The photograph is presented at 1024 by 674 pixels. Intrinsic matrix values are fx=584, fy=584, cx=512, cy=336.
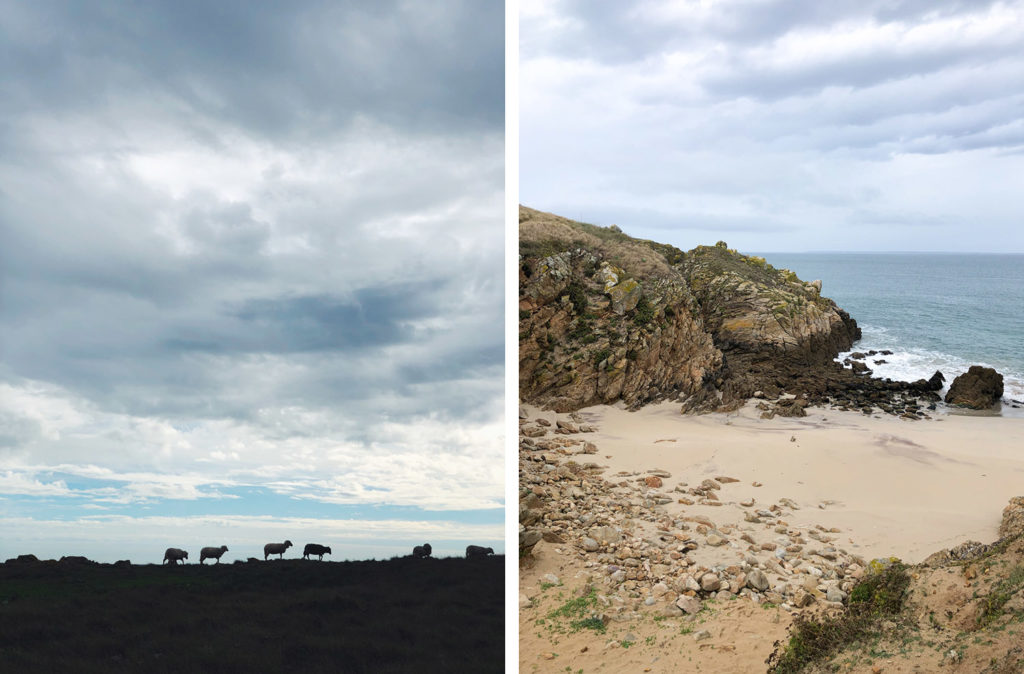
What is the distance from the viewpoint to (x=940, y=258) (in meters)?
23.0

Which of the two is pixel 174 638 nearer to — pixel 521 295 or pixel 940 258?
pixel 521 295

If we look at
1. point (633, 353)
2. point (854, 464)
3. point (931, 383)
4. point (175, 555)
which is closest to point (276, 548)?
point (175, 555)

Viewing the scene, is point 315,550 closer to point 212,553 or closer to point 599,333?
point 212,553

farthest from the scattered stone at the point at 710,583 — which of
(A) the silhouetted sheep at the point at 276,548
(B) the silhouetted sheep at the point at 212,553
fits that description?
(B) the silhouetted sheep at the point at 212,553

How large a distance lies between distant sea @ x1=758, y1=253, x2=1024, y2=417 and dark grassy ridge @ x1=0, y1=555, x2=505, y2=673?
7209 millimetres

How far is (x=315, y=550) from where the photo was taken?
170cm

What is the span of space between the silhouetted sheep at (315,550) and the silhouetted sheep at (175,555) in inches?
12.2

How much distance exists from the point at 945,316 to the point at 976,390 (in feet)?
18.7

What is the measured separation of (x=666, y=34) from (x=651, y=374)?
3.62 metres

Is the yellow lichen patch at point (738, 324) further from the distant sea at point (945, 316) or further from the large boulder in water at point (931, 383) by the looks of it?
the large boulder in water at point (931, 383)

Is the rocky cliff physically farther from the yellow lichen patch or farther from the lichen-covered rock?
the lichen-covered rock

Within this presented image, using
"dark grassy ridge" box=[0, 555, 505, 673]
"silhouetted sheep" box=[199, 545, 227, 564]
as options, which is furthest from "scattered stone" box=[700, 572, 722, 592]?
"silhouetted sheep" box=[199, 545, 227, 564]

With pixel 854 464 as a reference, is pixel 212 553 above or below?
above

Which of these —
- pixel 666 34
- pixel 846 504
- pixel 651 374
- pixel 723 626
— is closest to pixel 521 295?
pixel 651 374
